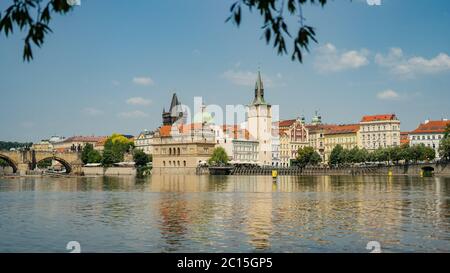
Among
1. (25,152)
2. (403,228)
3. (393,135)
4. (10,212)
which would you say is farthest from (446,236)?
(393,135)

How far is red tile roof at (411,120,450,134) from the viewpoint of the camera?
14825cm

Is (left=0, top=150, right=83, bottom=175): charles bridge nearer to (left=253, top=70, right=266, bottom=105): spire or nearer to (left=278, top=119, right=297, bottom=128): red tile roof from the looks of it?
(left=253, top=70, right=266, bottom=105): spire

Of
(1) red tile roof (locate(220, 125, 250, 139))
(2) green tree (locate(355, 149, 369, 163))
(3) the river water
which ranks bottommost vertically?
(3) the river water

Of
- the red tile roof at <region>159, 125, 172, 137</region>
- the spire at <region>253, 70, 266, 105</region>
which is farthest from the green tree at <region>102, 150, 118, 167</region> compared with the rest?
the spire at <region>253, 70, 266, 105</region>

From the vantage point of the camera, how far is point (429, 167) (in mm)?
110500

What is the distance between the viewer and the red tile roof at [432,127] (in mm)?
148250

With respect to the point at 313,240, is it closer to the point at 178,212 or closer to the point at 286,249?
the point at 286,249

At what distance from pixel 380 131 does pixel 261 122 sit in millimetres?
32096

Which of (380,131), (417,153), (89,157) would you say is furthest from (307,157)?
(89,157)

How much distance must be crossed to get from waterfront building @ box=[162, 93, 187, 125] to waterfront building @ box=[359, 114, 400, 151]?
54.3 meters

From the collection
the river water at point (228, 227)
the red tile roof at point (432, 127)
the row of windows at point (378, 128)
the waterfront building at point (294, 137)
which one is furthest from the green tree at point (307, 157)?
the river water at point (228, 227)

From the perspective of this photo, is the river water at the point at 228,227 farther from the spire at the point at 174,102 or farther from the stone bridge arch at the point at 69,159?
the spire at the point at 174,102
